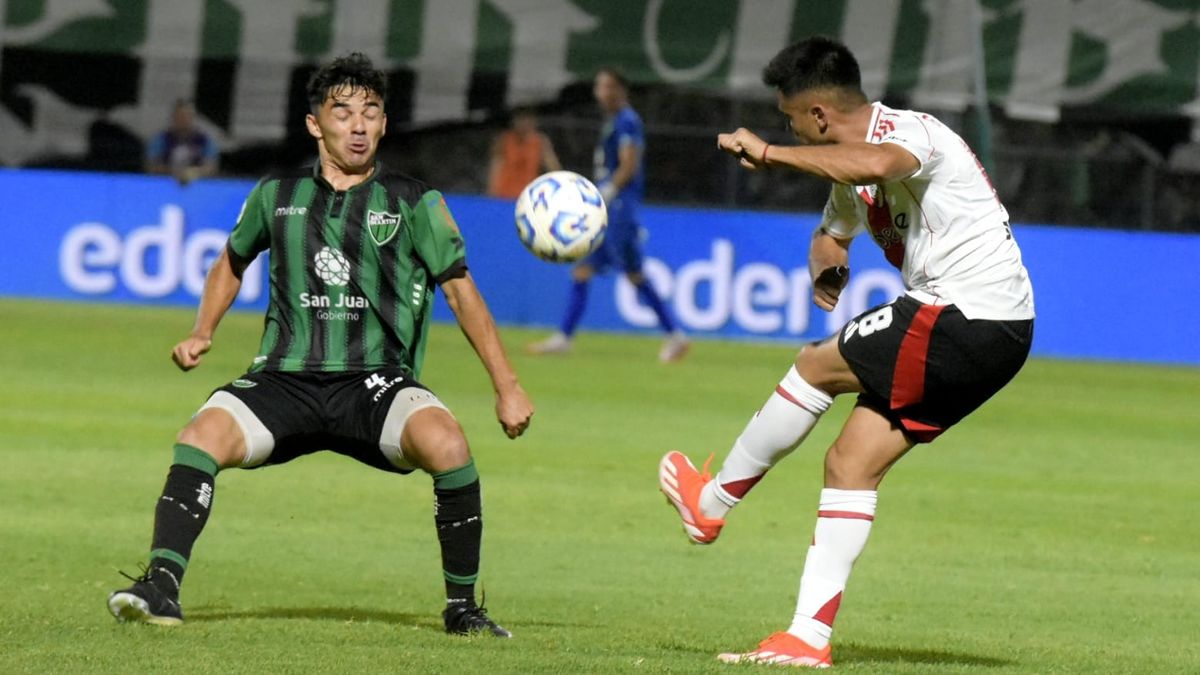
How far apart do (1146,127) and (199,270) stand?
431 inches

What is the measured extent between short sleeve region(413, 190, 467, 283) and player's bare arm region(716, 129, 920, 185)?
4.00ft

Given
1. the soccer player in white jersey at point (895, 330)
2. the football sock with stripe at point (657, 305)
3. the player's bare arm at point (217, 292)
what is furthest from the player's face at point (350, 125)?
the football sock with stripe at point (657, 305)

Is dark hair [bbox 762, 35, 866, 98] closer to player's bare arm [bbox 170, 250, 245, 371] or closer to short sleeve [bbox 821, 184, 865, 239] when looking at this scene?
short sleeve [bbox 821, 184, 865, 239]

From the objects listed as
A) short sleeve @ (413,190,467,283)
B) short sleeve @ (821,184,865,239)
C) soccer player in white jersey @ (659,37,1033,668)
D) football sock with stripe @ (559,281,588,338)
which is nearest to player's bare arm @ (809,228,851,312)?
short sleeve @ (821,184,865,239)

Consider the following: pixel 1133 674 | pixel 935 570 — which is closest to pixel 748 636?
pixel 1133 674

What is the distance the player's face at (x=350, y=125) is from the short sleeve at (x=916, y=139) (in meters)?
1.81

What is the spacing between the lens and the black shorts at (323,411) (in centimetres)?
675

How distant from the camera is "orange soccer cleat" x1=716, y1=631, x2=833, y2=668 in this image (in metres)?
6.32

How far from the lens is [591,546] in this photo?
9.38 meters

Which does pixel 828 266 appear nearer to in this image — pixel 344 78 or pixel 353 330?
pixel 353 330

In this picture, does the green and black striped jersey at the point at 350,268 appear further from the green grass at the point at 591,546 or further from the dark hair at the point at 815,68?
the dark hair at the point at 815,68

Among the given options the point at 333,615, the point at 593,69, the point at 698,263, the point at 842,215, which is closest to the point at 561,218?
the point at 842,215

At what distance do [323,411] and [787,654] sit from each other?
5.64 ft

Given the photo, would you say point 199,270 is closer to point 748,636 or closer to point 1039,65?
point 1039,65
